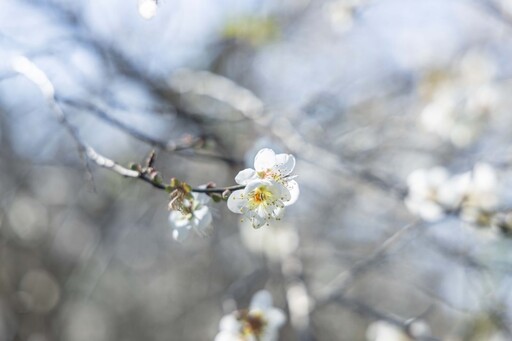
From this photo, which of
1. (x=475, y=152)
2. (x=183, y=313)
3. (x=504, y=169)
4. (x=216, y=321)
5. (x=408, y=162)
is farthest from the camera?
(x=183, y=313)

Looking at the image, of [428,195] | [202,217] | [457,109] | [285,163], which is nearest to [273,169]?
[285,163]

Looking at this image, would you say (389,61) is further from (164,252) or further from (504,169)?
(164,252)

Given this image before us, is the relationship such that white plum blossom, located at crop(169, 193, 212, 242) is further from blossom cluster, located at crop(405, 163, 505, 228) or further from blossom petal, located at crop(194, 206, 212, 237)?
blossom cluster, located at crop(405, 163, 505, 228)

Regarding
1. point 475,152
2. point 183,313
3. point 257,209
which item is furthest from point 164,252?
point 257,209

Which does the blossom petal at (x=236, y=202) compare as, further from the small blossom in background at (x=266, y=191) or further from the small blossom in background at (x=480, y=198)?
the small blossom in background at (x=480, y=198)

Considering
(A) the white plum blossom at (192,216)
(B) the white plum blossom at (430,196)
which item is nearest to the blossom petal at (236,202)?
(A) the white plum blossom at (192,216)

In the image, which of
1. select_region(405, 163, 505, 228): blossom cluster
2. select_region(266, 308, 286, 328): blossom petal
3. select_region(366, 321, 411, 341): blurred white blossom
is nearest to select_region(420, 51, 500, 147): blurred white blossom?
select_region(405, 163, 505, 228): blossom cluster
